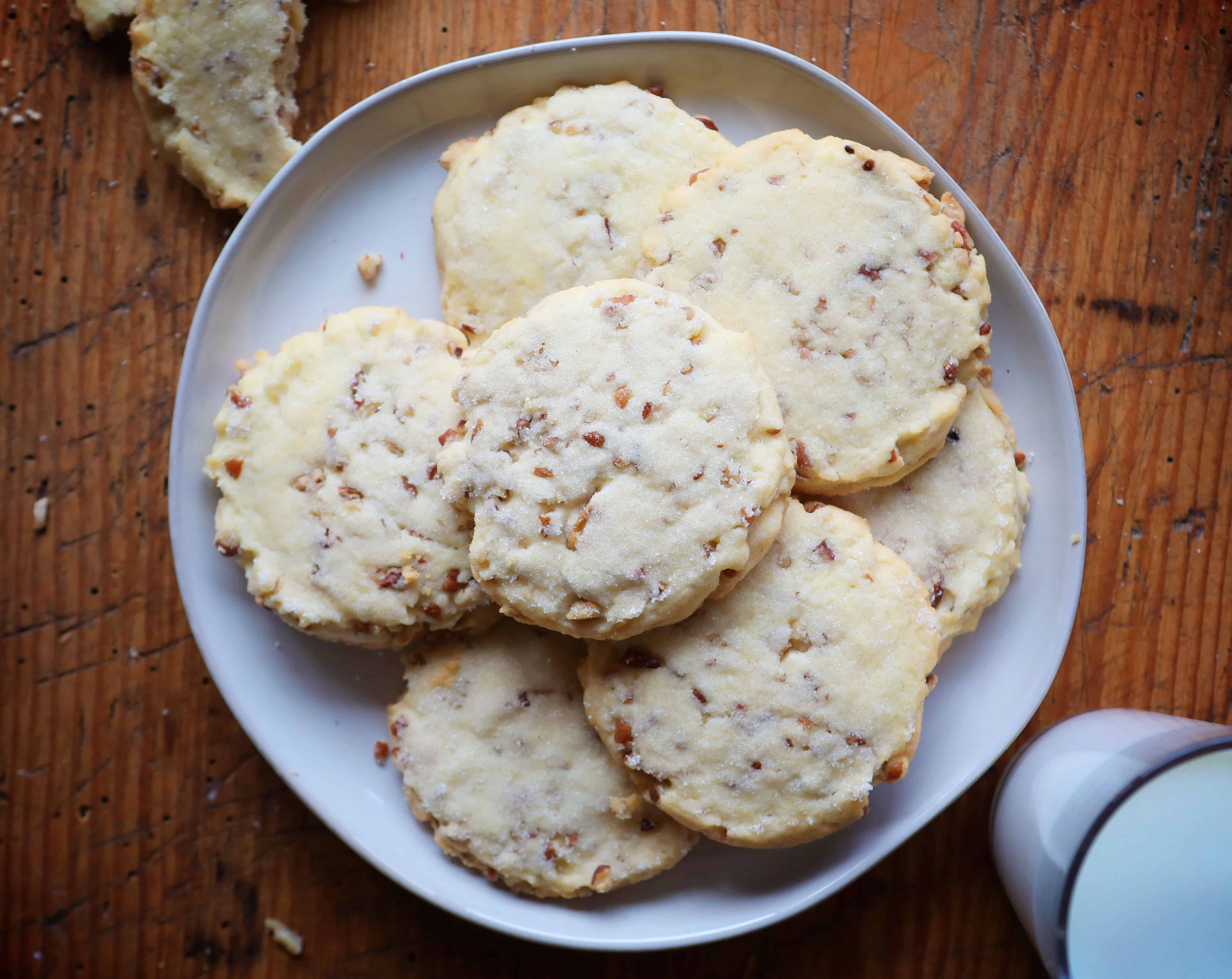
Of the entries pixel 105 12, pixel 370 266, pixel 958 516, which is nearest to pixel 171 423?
pixel 370 266

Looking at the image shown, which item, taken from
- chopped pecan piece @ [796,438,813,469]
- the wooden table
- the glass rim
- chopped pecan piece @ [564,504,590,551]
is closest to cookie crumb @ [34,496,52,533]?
the wooden table

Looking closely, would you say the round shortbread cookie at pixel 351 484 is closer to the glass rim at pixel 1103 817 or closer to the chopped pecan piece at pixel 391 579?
the chopped pecan piece at pixel 391 579

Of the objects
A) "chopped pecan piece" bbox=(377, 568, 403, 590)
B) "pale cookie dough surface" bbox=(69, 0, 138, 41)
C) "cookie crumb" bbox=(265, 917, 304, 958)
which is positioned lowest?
"cookie crumb" bbox=(265, 917, 304, 958)

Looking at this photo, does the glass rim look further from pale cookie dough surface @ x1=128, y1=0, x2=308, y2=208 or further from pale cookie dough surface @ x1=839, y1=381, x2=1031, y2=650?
pale cookie dough surface @ x1=128, y1=0, x2=308, y2=208

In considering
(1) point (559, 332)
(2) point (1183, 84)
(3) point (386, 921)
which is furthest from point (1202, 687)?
(3) point (386, 921)

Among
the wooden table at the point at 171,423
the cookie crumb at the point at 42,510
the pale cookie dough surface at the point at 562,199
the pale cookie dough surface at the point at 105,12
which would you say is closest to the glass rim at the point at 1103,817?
the wooden table at the point at 171,423

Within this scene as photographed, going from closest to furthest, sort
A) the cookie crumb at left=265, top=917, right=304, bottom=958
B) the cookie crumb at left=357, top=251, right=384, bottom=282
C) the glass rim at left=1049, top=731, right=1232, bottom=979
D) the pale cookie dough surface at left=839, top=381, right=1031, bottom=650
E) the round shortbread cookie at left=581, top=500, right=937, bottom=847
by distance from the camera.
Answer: the glass rim at left=1049, top=731, right=1232, bottom=979
the round shortbread cookie at left=581, top=500, right=937, bottom=847
the pale cookie dough surface at left=839, top=381, right=1031, bottom=650
the cookie crumb at left=357, top=251, right=384, bottom=282
the cookie crumb at left=265, top=917, right=304, bottom=958
